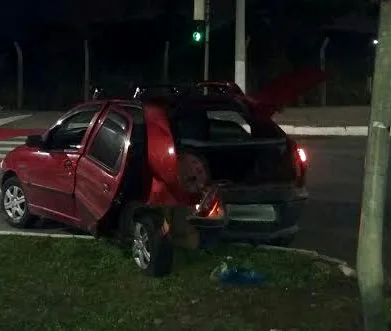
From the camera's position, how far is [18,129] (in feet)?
69.1

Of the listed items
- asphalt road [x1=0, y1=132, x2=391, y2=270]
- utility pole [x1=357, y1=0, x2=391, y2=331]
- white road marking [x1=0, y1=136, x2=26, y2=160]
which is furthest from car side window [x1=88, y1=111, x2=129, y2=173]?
white road marking [x1=0, y1=136, x2=26, y2=160]

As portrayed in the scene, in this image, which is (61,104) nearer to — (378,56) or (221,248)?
(221,248)

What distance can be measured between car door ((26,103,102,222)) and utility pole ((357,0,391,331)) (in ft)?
12.0

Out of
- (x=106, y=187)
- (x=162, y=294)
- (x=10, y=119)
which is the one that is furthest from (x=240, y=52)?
(x=162, y=294)

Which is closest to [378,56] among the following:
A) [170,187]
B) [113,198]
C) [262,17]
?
[170,187]

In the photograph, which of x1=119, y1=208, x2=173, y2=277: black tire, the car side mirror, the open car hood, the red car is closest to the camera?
x1=119, y1=208, x2=173, y2=277: black tire

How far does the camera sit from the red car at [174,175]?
6695mm

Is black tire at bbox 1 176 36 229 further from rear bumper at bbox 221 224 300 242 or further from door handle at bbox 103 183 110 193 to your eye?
rear bumper at bbox 221 224 300 242

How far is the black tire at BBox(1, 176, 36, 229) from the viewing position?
28.8 feet

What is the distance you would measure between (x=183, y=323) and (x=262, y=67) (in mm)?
24275

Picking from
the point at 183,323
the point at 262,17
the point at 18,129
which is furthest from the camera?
the point at 262,17

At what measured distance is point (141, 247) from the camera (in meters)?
6.81

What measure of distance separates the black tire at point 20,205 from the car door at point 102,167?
1248 millimetres

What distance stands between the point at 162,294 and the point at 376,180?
86.2 inches
